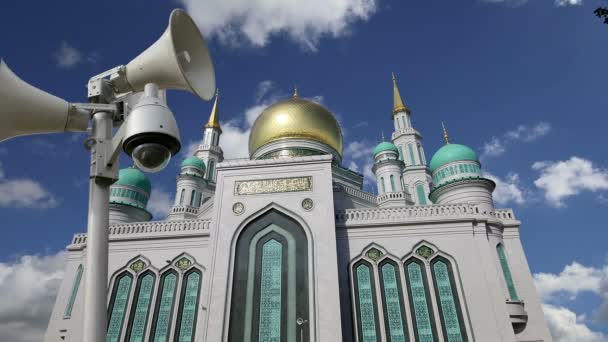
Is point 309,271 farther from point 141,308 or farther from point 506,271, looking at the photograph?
point 506,271

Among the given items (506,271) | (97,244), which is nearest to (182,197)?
(506,271)

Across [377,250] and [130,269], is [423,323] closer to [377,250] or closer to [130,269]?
[377,250]

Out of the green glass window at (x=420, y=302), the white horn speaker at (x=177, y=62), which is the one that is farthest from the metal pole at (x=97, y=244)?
the green glass window at (x=420, y=302)

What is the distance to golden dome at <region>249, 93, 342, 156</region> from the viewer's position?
1612cm

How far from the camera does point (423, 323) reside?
10.1m

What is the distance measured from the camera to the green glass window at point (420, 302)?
9.95 metres

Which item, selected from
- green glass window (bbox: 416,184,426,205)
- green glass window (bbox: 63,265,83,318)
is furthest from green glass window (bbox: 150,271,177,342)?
green glass window (bbox: 416,184,426,205)

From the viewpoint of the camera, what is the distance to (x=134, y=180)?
50.6 feet

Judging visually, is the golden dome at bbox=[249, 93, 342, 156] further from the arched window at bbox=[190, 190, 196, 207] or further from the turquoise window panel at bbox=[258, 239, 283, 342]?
the turquoise window panel at bbox=[258, 239, 283, 342]

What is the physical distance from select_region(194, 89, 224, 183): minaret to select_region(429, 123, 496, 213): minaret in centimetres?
1155

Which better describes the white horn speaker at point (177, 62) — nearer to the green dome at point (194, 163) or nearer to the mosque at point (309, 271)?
the mosque at point (309, 271)

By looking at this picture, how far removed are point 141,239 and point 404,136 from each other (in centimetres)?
1500

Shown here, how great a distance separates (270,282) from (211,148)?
44.8 ft

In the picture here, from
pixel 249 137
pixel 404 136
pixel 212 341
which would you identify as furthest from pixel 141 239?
pixel 404 136
